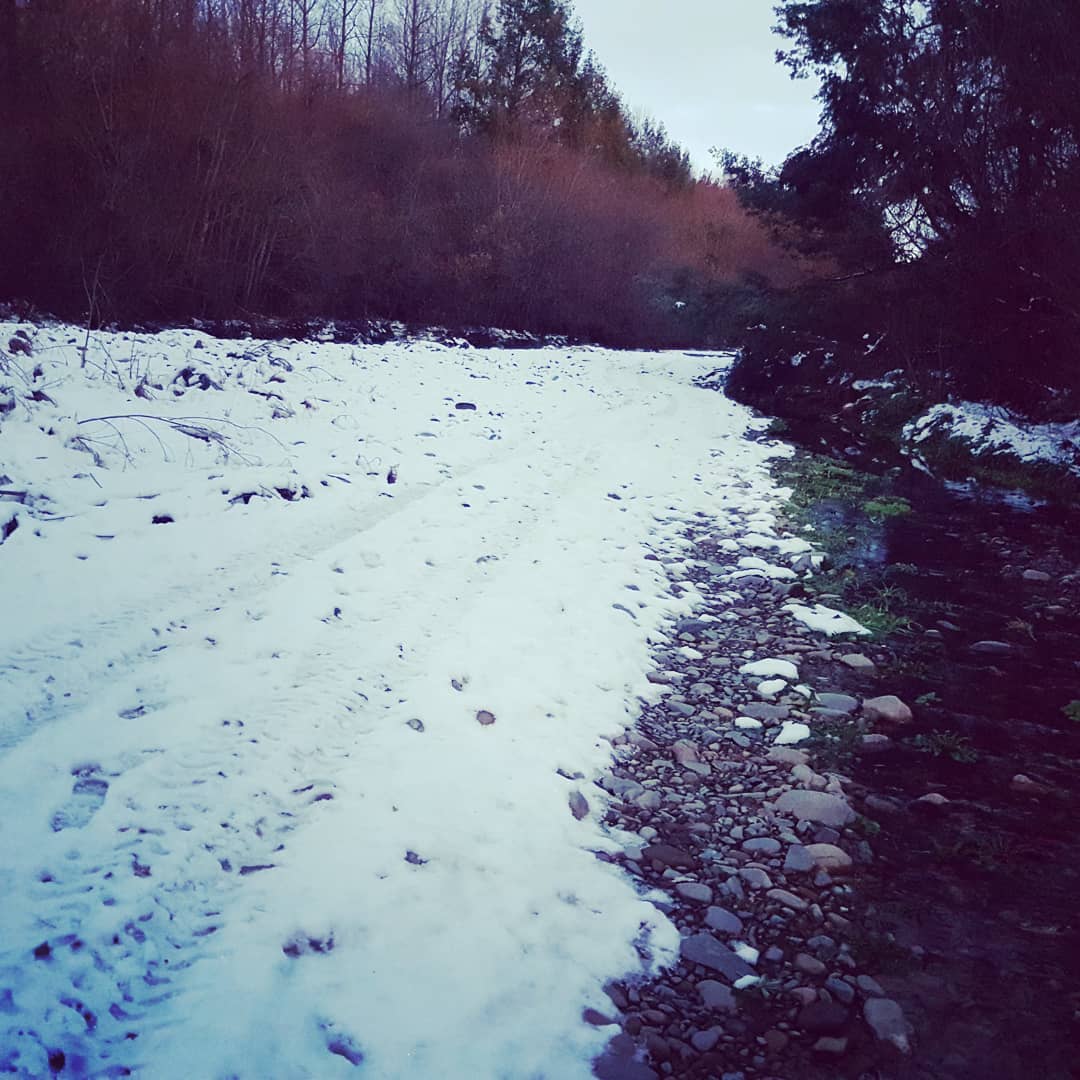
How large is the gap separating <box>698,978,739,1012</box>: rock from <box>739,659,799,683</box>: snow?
207cm

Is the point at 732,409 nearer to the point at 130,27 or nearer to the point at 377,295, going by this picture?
the point at 377,295

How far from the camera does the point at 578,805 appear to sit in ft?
9.36

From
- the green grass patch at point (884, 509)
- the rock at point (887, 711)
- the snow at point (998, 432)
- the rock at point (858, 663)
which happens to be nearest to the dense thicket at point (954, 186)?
the snow at point (998, 432)

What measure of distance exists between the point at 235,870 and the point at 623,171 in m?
40.9

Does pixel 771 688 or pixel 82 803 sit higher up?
pixel 771 688

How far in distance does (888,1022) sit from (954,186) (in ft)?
40.0

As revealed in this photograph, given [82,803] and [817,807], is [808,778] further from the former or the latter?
[82,803]

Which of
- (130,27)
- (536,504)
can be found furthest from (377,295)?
(536,504)

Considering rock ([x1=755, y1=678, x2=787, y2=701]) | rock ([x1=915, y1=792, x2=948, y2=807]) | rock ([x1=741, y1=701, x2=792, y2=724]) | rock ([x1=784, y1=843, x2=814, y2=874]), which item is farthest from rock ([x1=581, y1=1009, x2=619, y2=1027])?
rock ([x1=755, y1=678, x2=787, y2=701])

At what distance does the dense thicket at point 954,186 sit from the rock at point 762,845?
28.8ft

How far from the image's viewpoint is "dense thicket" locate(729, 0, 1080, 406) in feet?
29.1

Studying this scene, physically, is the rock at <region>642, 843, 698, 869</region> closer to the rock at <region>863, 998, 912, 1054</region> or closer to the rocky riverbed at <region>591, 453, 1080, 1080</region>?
the rocky riverbed at <region>591, 453, 1080, 1080</region>

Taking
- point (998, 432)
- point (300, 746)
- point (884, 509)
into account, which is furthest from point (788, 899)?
point (998, 432)

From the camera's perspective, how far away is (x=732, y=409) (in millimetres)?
15078
